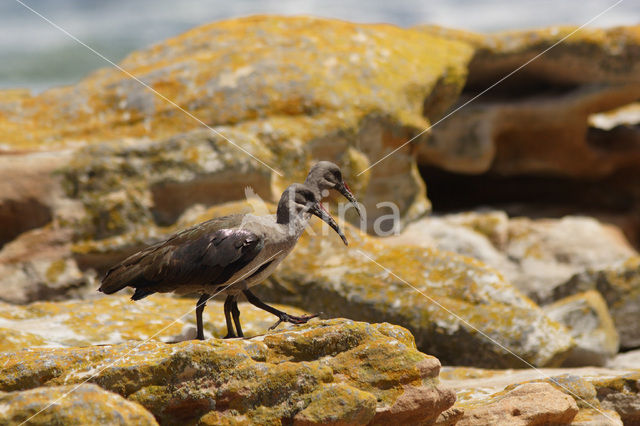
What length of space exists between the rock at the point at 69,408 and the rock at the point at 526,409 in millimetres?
3367

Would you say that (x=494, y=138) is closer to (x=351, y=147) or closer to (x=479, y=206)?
(x=479, y=206)

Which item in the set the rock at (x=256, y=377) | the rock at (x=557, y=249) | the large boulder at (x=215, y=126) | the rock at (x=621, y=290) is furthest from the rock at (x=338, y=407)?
the rock at (x=557, y=249)

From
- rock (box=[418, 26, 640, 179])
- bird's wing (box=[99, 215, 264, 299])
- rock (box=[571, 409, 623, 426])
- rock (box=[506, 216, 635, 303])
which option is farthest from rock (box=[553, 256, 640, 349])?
bird's wing (box=[99, 215, 264, 299])

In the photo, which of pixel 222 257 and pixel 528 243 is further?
pixel 528 243

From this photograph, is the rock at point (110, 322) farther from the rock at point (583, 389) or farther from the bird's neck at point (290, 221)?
the rock at point (583, 389)

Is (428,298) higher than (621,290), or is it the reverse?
(428,298)

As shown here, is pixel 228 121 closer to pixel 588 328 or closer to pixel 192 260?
pixel 588 328

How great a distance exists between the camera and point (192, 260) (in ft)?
25.7

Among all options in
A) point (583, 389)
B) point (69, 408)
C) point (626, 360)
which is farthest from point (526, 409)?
point (626, 360)

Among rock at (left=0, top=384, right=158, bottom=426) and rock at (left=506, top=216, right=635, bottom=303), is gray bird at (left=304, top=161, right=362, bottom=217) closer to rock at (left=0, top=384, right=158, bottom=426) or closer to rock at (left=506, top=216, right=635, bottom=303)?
rock at (left=0, top=384, right=158, bottom=426)

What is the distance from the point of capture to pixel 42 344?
899cm

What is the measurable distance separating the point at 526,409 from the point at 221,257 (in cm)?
334

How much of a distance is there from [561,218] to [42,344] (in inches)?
639

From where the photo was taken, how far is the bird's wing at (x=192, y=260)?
775cm
